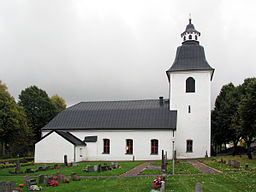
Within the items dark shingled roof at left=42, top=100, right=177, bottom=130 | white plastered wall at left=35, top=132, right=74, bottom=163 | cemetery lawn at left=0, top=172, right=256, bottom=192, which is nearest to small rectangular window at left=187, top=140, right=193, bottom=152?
dark shingled roof at left=42, top=100, right=177, bottom=130

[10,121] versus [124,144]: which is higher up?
[10,121]

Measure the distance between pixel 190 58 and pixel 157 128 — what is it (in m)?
9.36

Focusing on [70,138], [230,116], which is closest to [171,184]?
[70,138]

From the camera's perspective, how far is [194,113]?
1266 inches

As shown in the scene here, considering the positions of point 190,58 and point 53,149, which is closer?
point 53,149

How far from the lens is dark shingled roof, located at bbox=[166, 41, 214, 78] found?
32.3 meters

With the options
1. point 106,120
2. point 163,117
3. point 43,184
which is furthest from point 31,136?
point 43,184

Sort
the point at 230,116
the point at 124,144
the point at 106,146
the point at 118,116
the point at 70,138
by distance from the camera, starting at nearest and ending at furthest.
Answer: the point at 70,138 < the point at 124,144 < the point at 106,146 < the point at 118,116 < the point at 230,116

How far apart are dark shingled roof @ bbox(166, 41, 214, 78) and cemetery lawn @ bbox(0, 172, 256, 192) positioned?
59.7 feet

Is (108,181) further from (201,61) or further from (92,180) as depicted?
(201,61)

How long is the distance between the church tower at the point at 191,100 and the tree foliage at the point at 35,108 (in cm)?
2252

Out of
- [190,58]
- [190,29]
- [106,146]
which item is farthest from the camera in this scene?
[190,29]

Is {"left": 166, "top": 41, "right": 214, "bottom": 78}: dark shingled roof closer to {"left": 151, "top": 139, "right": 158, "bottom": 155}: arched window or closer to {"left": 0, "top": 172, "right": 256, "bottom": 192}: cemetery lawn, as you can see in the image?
{"left": 151, "top": 139, "right": 158, "bottom": 155}: arched window

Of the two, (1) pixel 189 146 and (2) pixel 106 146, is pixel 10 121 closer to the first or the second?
(2) pixel 106 146
